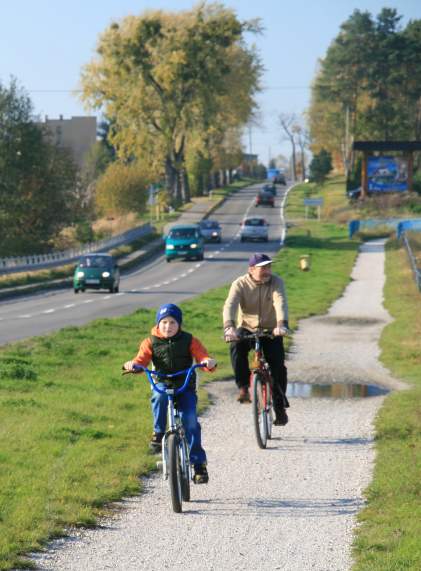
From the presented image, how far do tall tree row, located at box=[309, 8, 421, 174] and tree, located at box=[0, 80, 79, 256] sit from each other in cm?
4353

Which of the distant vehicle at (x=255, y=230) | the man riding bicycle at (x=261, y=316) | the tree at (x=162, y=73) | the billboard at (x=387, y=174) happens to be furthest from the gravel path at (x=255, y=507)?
the tree at (x=162, y=73)

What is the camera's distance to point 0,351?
2231cm

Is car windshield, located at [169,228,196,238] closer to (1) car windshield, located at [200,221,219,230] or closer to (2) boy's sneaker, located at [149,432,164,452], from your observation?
(1) car windshield, located at [200,221,219,230]

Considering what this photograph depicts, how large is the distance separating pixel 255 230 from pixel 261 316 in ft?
Answer: 224

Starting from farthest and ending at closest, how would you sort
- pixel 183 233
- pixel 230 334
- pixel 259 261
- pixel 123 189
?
pixel 123 189
pixel 183 233
pixel 259 261
pixel 230 334

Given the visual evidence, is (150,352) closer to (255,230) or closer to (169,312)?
(169,312)

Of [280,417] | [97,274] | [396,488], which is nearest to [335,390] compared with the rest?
[280,417]

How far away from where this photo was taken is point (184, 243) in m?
69.4

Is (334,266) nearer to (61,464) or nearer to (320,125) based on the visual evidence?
(61,464)

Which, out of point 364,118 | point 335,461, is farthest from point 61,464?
point 364,118

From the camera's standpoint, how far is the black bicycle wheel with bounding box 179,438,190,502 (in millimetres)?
9914

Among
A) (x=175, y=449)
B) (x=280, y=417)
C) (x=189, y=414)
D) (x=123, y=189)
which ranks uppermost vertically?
(x=189, y=414)

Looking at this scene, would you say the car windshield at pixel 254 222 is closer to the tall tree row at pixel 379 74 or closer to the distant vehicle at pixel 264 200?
the tall tree row at pixel 379 74

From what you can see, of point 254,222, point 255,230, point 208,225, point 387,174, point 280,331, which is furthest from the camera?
point 387,174
